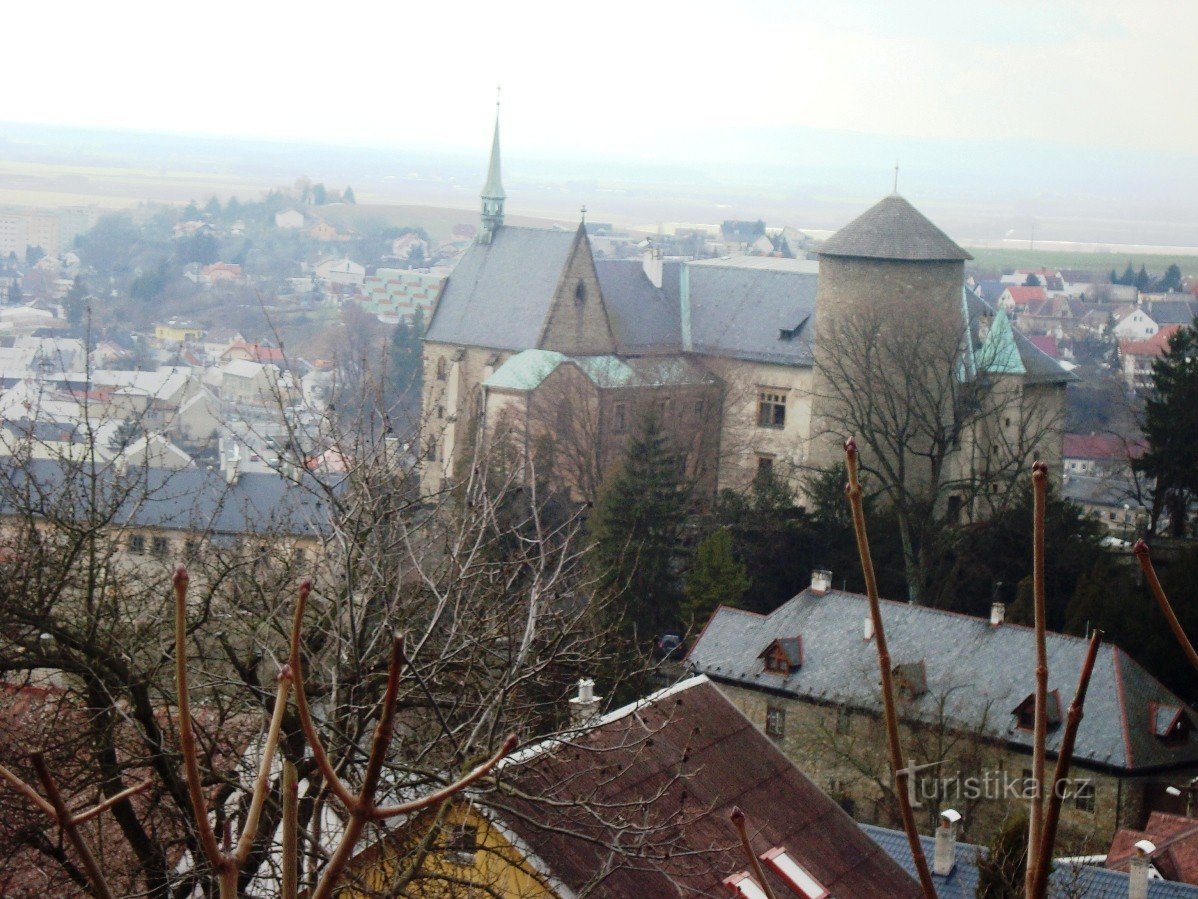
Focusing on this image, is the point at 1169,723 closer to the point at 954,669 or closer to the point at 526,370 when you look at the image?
the point at 954,669

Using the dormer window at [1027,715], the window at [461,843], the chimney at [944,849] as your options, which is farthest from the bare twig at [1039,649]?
the dormer window at [1027,715]

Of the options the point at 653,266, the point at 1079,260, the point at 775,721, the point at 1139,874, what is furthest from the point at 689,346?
the point at 1079,260

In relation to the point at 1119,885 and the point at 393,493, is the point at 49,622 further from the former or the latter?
the point at 1119,885

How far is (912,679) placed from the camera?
2561 centimetres

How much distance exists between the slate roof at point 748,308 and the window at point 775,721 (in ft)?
62.0

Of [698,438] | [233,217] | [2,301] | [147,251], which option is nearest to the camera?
[698,438]

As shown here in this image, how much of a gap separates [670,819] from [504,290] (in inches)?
1571

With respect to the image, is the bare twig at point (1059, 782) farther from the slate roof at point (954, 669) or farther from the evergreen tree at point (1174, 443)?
the evergreen tree at point (1174, 443)

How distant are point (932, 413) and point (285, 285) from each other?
9234 centimetres

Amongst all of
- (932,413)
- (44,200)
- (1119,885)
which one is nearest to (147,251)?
(44,200)

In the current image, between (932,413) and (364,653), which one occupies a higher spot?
(364,653)

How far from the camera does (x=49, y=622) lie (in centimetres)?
941

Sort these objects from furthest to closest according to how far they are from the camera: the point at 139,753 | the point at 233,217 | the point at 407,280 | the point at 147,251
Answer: the point at 233,217, the point at 147,251, the point at 407,280, the point at 139,753

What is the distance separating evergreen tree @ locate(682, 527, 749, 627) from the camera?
31.5 metres
